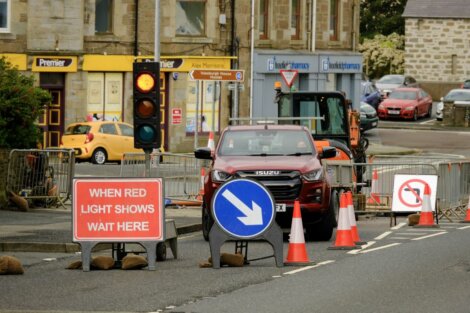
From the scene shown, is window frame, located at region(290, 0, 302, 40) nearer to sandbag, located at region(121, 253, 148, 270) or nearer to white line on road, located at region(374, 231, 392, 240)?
white line on road, located at region(374, 231, 392, 240)

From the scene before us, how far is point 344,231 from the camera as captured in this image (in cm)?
2006

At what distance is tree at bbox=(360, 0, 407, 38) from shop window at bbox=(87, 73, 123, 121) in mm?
51738

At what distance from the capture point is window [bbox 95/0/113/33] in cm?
5006

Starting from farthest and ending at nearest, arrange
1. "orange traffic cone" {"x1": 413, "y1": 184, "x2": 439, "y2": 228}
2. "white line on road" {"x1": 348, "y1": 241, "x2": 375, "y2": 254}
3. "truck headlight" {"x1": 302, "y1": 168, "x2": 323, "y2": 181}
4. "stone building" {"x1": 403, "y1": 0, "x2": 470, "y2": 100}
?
"stone building" {"x1": 403, "y1": 0, "x2": 470, "y2": 100} < "orange traffic cone" {"x1": 413, "y1": 184, "x2": 439, "y2": 228} < "truck headlight" {"x1": 302, "y1": 168, "x2": 323, "y2": 181} < "white line on road" {"x1": 348, "y1": 241, "x2": 375, "y2": 254}

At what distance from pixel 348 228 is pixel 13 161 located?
9674 millimetres

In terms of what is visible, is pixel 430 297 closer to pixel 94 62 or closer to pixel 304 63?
pixel 94 62

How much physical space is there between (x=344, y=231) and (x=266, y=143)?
121 inches

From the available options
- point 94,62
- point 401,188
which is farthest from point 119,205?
point 94,62

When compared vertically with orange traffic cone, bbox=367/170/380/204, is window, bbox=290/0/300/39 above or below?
above

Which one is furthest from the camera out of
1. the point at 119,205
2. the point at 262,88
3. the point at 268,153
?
the point at 262,88

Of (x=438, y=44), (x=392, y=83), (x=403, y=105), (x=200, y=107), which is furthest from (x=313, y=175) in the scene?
(x=438, y=44)

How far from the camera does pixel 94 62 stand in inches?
1955

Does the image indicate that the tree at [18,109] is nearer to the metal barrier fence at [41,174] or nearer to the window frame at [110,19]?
the metal barrier fence at [41,174]

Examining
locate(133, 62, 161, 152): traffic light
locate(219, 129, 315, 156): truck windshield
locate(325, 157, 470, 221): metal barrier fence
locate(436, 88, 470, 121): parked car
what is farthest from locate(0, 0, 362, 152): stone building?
locate(133, 62, 161, 152): traffic light
